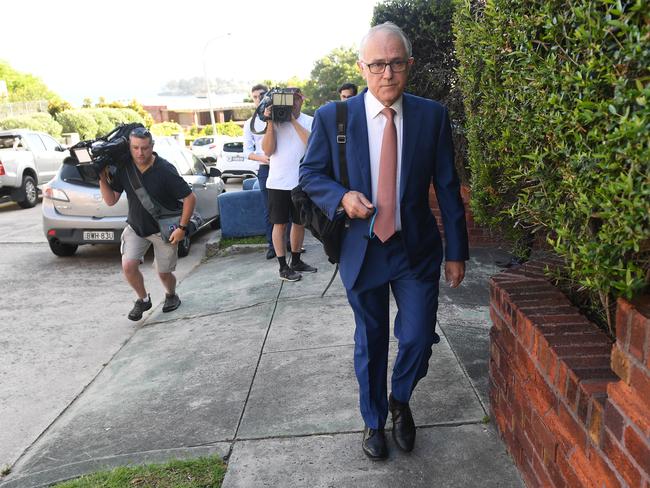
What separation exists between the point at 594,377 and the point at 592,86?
0.92m

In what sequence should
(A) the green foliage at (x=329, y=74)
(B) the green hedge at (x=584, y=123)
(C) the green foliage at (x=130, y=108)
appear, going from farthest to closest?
1. (A) the green foliage at (x=329, y=74)
2. (C) the green foliage at (x=130, y=108)
3. (B) the green hedge at (x=584, y=123)

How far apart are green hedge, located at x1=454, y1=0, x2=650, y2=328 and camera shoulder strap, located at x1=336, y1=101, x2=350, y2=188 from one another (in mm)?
691

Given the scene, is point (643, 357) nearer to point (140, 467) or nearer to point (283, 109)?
point (140, 467)

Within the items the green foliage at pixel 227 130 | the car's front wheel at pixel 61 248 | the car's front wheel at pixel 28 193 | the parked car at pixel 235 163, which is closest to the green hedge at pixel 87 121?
the green foliage at pixel 227 130

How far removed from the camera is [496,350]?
2973 mm

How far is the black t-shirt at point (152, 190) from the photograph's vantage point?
551 cm

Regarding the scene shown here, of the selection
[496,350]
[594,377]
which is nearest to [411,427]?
[496,350]

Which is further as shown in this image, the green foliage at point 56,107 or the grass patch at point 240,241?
the green foliage at point 56,107

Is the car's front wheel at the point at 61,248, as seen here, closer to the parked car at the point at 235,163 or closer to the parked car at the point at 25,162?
the parked car at the point at 25,162

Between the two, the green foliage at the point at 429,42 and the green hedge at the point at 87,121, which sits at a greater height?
the green foliage at the point at 429,42

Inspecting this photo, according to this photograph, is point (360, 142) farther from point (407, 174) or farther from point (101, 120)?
point (101, 120)

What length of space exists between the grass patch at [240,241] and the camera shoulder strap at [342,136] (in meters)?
5.64

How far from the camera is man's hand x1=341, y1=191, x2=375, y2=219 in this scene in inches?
104

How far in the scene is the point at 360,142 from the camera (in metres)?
2.77
